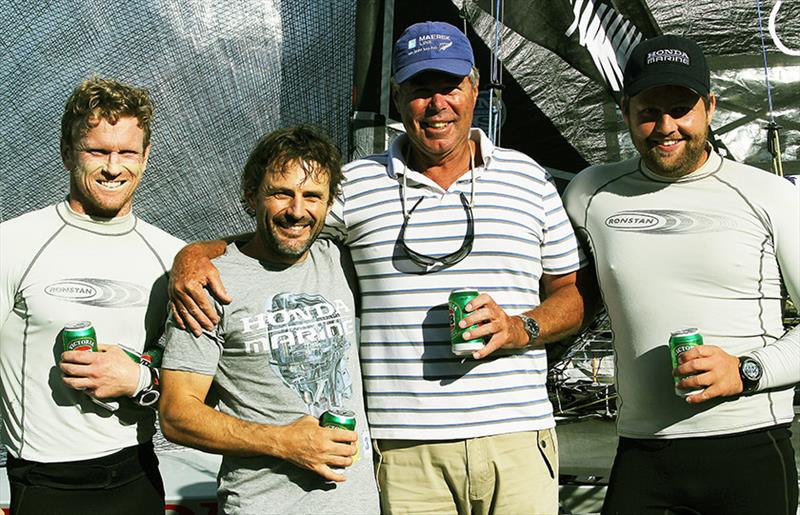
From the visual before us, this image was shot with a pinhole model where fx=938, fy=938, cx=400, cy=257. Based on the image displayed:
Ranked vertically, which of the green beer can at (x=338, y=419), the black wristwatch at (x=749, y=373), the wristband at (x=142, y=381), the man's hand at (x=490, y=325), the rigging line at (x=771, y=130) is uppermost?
the rigging line at (x=771, y=130)

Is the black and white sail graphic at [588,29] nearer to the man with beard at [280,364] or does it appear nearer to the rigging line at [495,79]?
the rigging line at [495,79]

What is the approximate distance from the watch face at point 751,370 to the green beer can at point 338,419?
889 mm

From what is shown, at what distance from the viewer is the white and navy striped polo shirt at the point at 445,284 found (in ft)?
6.96

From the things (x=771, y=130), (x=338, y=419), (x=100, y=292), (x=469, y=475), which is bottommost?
(x=469, y=475)

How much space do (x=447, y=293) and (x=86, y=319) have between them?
82 cm

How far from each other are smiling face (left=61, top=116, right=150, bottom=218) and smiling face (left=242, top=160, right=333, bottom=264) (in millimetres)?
369

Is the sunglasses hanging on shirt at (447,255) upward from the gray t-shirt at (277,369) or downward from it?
upward

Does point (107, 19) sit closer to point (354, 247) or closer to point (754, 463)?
point (354, 247)

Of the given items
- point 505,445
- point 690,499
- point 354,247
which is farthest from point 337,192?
point 690,499

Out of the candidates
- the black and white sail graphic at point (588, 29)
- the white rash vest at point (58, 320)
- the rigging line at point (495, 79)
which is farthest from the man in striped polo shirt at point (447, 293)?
the black and white sail graphic at point (588, 29)

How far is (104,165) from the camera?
2160 millimetres

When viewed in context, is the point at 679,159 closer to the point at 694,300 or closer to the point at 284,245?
the point at 694,300

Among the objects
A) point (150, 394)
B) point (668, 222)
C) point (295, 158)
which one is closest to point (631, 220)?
point (668, 222)

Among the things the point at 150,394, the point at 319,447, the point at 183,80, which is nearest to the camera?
the point at 319,447
